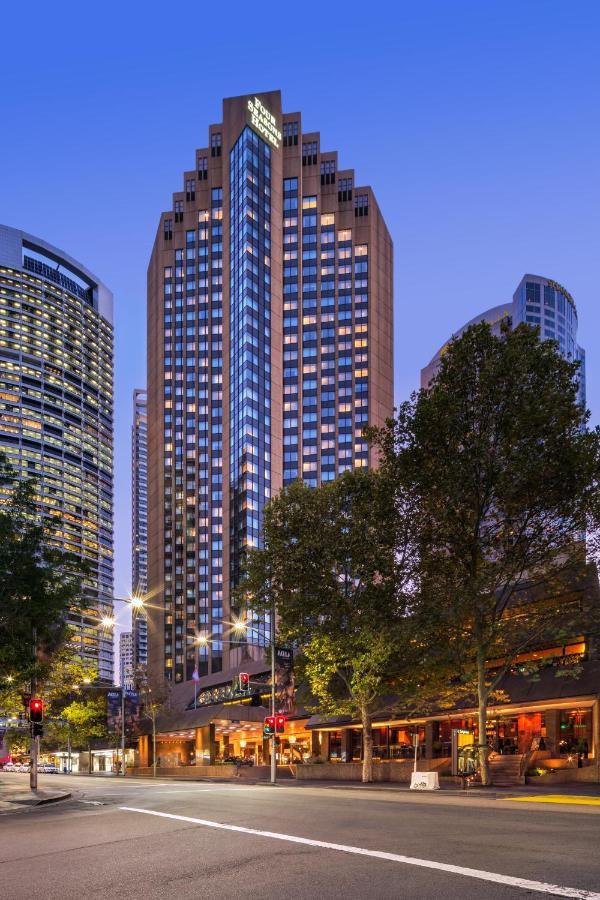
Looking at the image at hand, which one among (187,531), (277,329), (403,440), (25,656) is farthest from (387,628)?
(187,531)

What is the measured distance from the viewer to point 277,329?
605 feet

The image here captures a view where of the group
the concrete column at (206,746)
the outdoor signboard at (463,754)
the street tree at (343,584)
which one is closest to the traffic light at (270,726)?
the street tree at (343,584)

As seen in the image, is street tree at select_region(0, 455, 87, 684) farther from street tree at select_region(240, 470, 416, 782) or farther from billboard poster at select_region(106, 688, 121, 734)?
billboard poster at select_region(106, 688, 121, 734)

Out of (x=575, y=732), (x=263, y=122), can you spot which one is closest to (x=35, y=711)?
(x=575, y=732)

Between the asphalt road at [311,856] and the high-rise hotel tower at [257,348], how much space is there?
15199cm

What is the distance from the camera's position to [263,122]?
18788cm

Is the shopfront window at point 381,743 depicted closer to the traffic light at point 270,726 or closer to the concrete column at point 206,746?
the traffic light at point 270,726

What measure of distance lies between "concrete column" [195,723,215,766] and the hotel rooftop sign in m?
150

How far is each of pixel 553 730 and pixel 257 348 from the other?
144m

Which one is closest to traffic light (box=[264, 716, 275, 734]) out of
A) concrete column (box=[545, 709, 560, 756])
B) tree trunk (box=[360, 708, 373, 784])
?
tree trunk (box=[360, 708, 373, 784])

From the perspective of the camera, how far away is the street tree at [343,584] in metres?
39.4

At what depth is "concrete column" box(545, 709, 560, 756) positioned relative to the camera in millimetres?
40312

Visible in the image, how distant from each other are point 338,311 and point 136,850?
181 meters

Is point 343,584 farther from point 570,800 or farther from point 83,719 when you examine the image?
point 83,719
